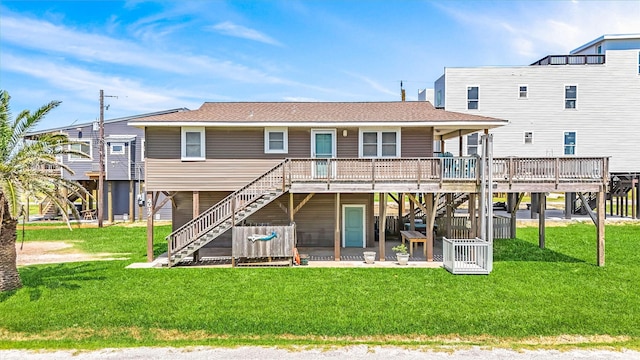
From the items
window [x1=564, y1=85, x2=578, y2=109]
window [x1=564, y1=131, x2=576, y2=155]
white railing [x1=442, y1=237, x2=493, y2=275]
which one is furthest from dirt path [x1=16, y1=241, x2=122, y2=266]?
window [x1=564, y1=85, x2=578, y2=109]

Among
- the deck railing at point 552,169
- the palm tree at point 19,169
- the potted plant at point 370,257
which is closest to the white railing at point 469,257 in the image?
the potted plant at point 370,257

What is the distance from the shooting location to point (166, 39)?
28203 mm

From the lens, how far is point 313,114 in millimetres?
17328

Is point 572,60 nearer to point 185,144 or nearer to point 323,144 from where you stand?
point 323,144

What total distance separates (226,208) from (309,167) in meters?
3.44

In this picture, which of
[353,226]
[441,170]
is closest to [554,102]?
[441,170]

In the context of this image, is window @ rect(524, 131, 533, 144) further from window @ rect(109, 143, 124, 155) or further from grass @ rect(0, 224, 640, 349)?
window @ rect(109, 143, 124, 155)

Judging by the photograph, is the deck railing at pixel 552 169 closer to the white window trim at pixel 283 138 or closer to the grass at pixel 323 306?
the grass at pixel 323 306

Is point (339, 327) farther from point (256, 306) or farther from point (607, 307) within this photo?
point (607, 307)

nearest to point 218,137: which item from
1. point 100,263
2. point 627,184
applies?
point 100,263

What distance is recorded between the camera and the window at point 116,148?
95.3 ft

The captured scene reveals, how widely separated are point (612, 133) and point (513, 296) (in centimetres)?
2016

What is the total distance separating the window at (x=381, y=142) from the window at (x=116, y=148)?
65.7 ft

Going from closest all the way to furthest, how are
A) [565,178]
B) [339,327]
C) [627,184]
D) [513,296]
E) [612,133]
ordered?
[339,327] < [513,296] < [565,178] < [612,133] < [627,184]
